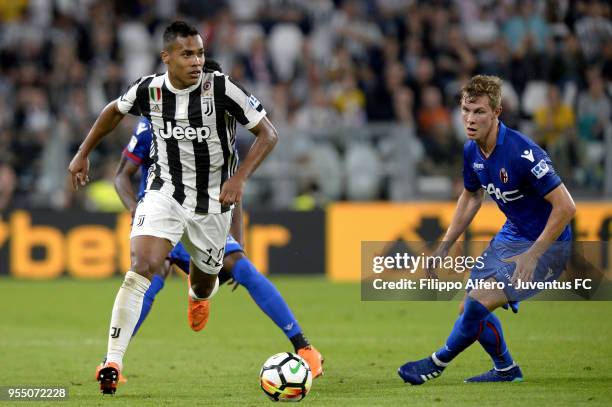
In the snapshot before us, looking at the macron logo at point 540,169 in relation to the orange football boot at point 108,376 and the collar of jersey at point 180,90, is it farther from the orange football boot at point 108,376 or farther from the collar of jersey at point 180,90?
the orange football boot at point 108,376

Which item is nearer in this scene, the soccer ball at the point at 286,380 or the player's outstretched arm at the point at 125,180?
the soccer ball at the point at 286,380

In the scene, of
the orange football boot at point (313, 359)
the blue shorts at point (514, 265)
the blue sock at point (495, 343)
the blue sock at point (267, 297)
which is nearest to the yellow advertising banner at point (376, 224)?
the blue sock at point (267, 297)

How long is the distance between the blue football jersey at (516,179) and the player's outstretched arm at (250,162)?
1.28 m

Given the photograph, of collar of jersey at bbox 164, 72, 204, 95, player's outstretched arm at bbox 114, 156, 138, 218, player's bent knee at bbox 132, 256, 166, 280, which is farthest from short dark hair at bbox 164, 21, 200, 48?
player's outstretched arm at bbox 114, 156, 138, 218

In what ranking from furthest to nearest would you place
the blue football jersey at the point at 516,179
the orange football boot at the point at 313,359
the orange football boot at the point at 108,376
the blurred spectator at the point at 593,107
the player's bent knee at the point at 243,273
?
the blurred spectator at the point at 593,107, the player's bent knee at the point at 243,273, the orange football boot at the point at 313,359, the blue football jersey at the point at 516,179, the orange football boot at the point at 108,376

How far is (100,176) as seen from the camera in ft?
53.8

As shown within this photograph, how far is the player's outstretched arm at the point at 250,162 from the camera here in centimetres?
668

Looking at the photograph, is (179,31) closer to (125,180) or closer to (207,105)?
(207,105)

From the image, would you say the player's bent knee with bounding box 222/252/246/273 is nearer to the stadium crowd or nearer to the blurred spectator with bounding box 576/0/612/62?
the stadium crowd

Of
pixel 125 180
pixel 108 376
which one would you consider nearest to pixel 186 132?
pixel 125 180

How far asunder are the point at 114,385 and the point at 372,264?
183cm

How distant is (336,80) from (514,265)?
11.2 metres

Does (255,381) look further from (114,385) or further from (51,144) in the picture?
(51,144)

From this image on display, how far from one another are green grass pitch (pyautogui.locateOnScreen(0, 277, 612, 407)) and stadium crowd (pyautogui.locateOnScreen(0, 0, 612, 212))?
8.16 ft
